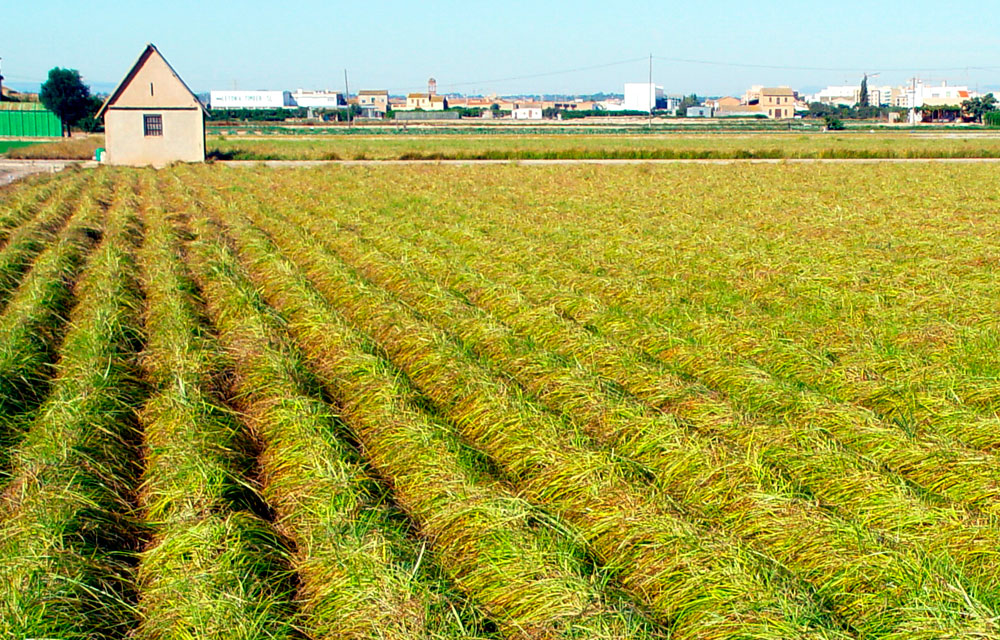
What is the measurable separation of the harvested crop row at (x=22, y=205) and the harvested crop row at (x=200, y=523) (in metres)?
9.58

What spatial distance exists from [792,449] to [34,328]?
288 inches

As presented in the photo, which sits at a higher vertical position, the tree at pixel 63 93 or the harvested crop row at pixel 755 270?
the tree at pixel 63 93

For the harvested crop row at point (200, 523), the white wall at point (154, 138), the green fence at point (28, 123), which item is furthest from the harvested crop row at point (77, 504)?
Result: the green fence at point (28, 123)

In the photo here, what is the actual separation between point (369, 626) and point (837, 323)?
6.61 m

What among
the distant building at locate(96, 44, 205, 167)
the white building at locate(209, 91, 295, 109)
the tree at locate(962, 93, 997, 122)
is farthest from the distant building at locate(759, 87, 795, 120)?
the distant building at locate(96, 44, 205, 167)

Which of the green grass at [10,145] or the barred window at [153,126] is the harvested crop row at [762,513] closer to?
the barred window at [153,126]

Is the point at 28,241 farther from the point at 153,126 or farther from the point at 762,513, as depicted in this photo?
the point at 153,126

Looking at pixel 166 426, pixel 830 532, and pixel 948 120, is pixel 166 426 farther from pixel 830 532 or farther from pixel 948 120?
pixel 948 120

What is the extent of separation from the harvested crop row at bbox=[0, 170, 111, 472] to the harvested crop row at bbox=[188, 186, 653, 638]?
2448 millimetres

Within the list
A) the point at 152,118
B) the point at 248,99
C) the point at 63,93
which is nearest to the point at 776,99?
the point at 248,99

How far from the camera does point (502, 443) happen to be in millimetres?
6371

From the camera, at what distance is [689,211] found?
1859 cm

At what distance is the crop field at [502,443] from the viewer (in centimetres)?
430

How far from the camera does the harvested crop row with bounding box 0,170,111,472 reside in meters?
7.01
